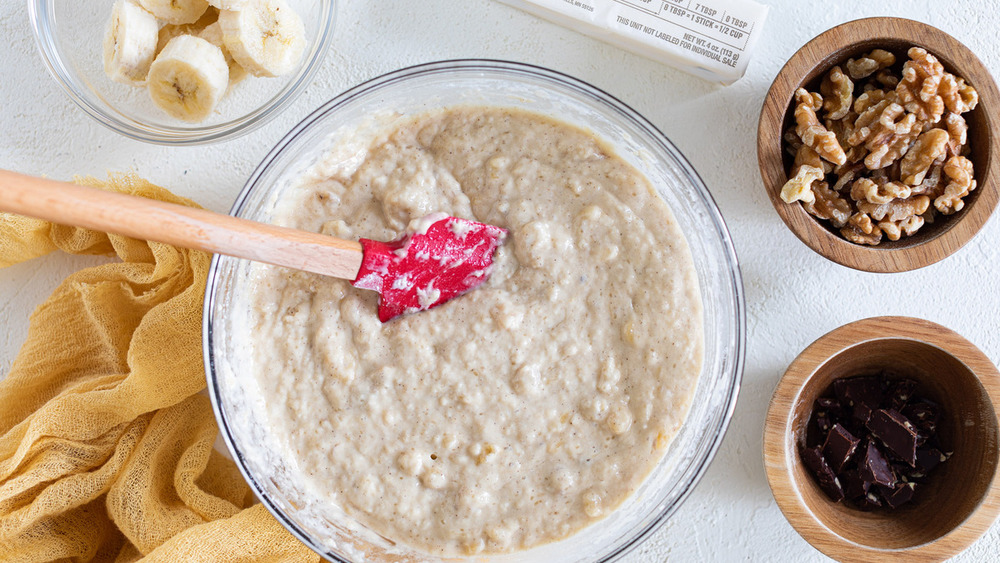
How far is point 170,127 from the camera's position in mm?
1696

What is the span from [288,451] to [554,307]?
64 centimetres

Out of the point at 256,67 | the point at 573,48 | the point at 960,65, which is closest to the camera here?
the point at 960,65

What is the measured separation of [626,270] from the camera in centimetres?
153

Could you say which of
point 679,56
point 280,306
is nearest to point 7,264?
point 280,306

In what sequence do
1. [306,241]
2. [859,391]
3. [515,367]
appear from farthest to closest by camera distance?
[859,391] → [515,367] → [306,241]

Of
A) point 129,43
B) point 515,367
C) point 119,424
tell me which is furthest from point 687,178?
point 119,424

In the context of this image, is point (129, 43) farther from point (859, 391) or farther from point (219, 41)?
point (859, 391)

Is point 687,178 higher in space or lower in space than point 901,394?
higher

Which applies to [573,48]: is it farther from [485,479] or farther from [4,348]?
[4,348]

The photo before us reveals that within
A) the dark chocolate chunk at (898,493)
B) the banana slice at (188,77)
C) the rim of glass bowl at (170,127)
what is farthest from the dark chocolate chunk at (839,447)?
the banana slice at (188,77)

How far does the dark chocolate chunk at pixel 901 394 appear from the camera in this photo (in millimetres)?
1620

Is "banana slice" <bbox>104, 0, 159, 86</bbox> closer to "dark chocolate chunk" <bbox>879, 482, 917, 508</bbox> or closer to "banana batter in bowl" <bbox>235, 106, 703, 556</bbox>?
"banana batter in bowl" <bbox>235, 106, 703, 556</bbox>

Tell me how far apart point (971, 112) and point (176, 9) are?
164 centimetres

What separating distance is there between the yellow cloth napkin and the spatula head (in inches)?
18.9
